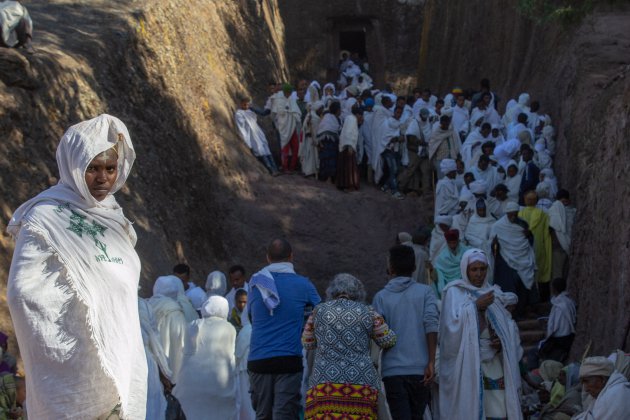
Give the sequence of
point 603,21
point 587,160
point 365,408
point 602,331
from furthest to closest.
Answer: point 603,21 < point 587,160 < point 602,331 < point 365,408

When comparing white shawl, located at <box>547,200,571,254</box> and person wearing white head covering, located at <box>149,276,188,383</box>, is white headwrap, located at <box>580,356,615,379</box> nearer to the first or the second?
person wearing white head covering, located at <box>149,276,188,383</box>

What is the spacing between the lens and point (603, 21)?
19.1 meters

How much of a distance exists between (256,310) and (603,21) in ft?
43.0

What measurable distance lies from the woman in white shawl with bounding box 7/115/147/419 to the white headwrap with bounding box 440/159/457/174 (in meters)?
15.2

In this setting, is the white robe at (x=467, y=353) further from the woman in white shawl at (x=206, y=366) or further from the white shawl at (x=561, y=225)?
the white shawl at (x=561, y=225)

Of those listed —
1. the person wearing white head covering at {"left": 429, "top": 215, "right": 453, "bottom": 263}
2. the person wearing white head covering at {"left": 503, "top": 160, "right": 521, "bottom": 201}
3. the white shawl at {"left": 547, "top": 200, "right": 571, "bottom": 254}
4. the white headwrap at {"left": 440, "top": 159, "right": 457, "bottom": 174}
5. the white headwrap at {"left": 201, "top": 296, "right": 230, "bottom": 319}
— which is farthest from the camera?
the white headwrap at {"left": 440, "top": 159, "right": 457, "bottom": 174}

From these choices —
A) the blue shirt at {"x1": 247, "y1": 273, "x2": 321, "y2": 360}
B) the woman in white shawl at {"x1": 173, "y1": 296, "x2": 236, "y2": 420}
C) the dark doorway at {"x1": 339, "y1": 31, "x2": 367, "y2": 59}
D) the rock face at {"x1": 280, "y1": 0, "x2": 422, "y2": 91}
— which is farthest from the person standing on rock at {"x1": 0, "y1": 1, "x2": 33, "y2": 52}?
the dark doorway at {"x1": 339, "y1": 31, "x2": 367, "y2": 59}

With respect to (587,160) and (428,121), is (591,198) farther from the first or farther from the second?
(428,121)

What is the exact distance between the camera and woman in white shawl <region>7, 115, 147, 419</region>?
3.95 metres

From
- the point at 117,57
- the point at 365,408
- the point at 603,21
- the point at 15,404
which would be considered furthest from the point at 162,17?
the point at 365,408

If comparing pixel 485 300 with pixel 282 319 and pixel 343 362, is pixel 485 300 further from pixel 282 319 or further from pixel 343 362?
pixel 343 362

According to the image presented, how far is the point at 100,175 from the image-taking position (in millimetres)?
4246

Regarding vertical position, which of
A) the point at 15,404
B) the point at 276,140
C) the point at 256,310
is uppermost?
the point at 256,310

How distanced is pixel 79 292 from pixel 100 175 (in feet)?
1.63
